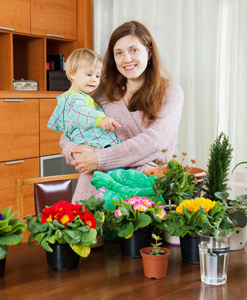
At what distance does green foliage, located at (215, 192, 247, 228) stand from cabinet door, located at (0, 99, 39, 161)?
2.40 metres

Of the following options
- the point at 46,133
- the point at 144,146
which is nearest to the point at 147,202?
the point at 144,146

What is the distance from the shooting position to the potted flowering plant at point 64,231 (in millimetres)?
1252

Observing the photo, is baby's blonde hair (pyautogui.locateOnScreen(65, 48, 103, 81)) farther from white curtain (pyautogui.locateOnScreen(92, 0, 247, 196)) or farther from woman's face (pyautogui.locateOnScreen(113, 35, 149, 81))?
white curtain (pyautogui.locateOnScreen(92, 0, 247, 196))

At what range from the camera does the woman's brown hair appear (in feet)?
7.04

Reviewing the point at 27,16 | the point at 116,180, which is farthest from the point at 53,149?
the point at 116,180

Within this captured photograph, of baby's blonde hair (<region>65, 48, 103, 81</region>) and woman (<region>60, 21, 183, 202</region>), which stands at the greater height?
baby's blonde hair (<region>65, 48, 103, 81</region>)

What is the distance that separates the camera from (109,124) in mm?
2035

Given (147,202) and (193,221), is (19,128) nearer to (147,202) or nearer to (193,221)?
(147,202)

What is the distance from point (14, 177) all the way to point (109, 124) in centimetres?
185

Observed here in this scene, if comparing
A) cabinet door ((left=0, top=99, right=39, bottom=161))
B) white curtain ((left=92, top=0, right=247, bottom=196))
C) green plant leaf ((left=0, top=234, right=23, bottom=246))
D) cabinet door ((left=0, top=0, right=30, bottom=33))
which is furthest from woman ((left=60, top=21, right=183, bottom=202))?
cabinet door ((left=0, top=0, right=30, bottom=33))

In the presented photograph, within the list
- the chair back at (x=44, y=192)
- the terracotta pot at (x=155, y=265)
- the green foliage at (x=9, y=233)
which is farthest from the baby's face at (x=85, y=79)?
the terracotta pot at (x=155, y=265)

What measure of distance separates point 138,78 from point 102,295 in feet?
4.32

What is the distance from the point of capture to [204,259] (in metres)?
1.20

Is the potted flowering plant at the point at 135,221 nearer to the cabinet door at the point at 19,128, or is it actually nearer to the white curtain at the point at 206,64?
the white curtain at the point at 206,64
